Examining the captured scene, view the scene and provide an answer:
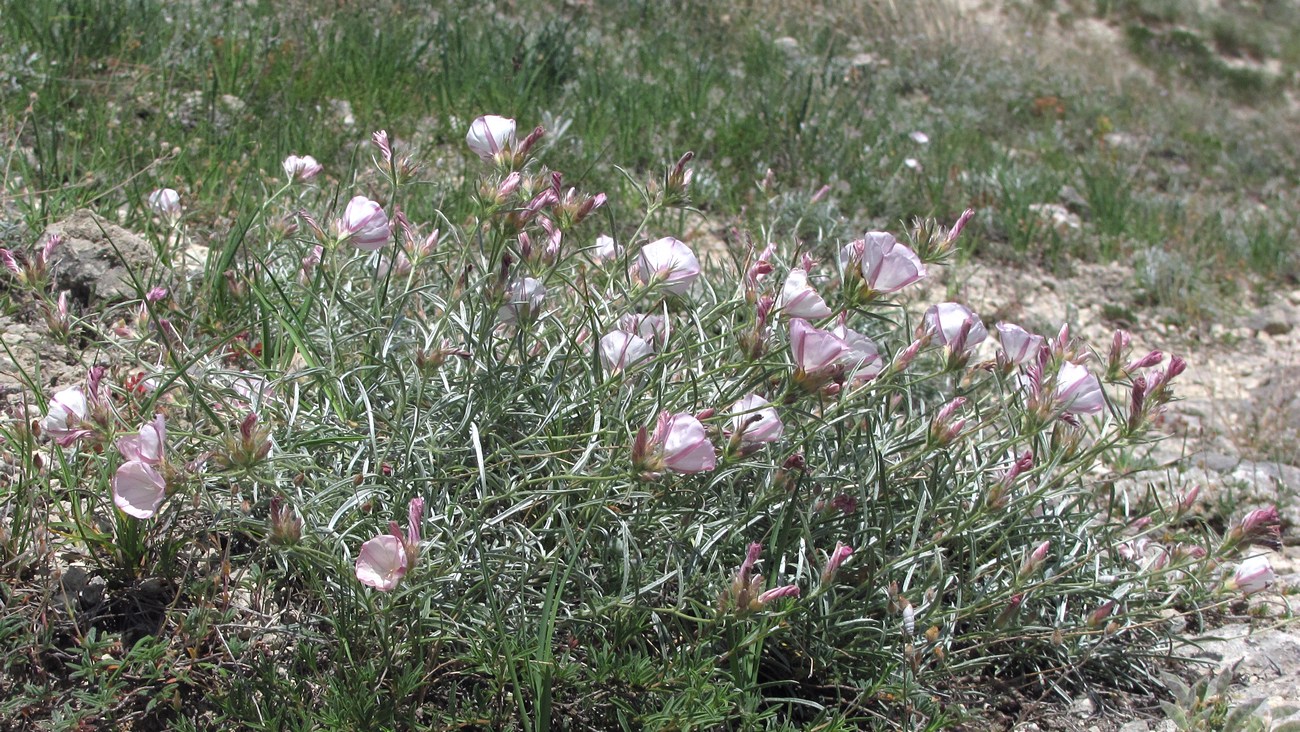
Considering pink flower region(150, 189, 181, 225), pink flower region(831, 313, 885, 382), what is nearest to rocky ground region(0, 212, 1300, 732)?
pink flower region(150, 189, 181, 225)

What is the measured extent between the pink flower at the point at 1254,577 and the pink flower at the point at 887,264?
950mm

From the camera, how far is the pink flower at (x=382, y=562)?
1.30m

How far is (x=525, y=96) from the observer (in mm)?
4016

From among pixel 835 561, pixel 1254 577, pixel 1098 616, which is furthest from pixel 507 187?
pixel 1254 577

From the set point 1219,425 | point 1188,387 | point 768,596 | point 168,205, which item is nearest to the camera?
point 768,596

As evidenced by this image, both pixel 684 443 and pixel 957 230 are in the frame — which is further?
pixel 957 230

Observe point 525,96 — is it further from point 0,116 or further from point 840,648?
point 840,648

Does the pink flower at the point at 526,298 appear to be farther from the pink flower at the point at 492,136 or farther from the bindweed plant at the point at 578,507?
the pink flower at the point at 492,136

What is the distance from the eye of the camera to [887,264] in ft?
4.98

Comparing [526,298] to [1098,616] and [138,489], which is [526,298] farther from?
[1098,616]

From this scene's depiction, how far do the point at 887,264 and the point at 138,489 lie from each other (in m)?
1.15

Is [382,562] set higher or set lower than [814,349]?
lower

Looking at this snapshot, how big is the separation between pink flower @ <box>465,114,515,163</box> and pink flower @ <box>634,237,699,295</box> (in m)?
0.30

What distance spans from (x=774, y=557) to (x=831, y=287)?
2.96 feet
